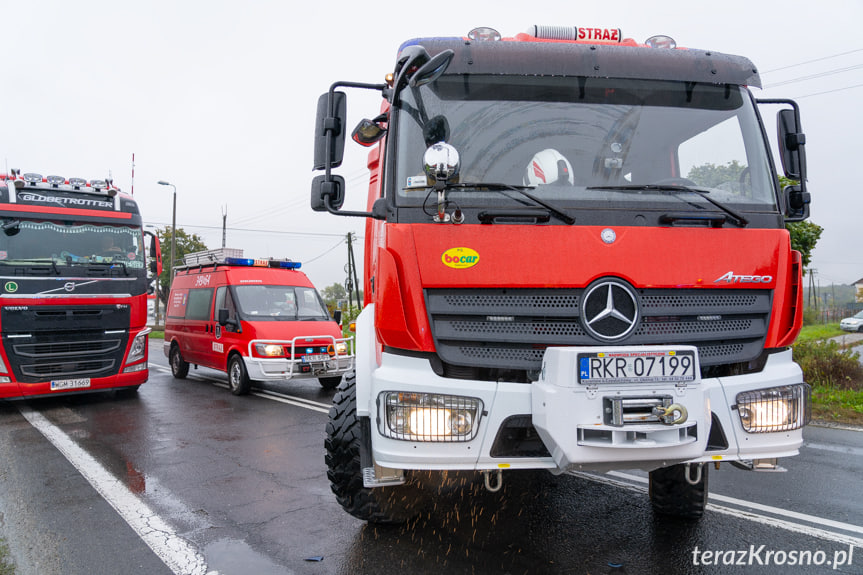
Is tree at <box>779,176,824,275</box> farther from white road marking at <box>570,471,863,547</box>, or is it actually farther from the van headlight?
the van headlight

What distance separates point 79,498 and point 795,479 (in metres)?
5.73

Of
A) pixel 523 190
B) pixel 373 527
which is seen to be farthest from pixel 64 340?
pixel 523 190

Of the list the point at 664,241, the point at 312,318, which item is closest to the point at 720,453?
the point at 664,241

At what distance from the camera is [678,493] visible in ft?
12.8

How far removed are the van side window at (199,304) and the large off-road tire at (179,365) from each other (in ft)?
3.12

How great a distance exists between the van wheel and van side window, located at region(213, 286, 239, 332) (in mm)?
530

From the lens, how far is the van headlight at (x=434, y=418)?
9.29 feet

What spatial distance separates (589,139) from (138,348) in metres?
8.69

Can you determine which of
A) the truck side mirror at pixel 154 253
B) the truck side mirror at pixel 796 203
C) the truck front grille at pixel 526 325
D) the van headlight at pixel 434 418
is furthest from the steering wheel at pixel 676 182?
the truck side mirror at pixel 154 253

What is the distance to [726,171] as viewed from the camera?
135 inches

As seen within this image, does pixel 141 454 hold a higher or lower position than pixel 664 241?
lower

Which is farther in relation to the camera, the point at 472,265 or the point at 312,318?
the point at 312,318

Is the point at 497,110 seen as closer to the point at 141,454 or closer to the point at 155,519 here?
the point at 155,519

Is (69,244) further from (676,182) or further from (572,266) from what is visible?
(676,182)
